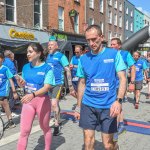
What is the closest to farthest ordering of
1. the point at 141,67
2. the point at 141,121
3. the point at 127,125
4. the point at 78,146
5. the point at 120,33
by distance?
the point at 78,146 < the point at 127,125 < the point at 141,121 < the point at 141,67 < the point at 120,33

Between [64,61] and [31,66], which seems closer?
[31,66]

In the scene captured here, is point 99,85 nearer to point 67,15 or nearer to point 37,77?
point 37,77

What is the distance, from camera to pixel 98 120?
4176mm

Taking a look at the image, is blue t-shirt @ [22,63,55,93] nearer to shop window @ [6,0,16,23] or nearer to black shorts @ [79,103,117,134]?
black shorts @ [79,103,117,134]

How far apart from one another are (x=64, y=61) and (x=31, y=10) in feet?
50.5

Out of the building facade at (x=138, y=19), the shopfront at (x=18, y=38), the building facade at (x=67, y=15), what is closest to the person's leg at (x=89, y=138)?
the shopfront at (x=18, y=38)

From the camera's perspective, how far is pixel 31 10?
2169cm

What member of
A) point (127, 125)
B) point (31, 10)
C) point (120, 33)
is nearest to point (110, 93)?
point (127, 125)

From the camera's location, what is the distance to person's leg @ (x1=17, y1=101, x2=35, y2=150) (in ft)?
15.1

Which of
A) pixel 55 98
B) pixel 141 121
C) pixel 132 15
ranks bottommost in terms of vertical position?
pixel 141 121

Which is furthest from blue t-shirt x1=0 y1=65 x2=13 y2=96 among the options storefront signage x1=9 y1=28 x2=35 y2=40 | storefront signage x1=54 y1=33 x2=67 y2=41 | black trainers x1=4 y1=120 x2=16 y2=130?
storefront signage x1=54 y1=33 x2=67 y2=41

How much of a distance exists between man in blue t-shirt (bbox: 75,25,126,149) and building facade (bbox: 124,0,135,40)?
141ft

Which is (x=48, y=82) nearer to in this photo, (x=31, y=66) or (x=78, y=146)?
(x=31, y=66)

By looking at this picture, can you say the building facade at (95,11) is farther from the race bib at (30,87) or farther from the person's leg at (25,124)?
the person's leg at (25,124)
